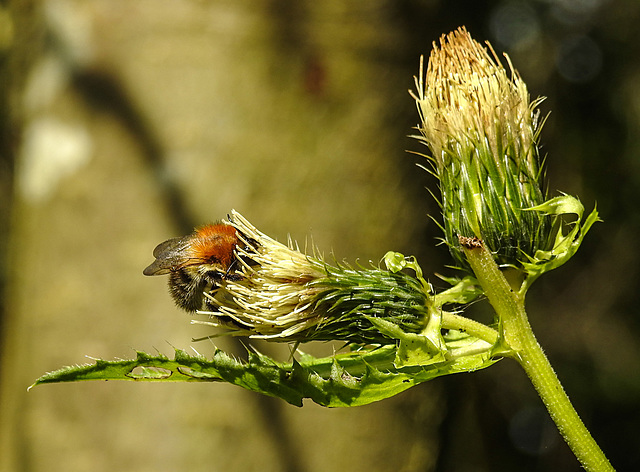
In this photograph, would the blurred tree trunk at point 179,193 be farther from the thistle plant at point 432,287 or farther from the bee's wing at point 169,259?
the thistle plant at point 432,287

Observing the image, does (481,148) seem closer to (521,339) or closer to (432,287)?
(432,287)

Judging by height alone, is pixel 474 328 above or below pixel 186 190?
below

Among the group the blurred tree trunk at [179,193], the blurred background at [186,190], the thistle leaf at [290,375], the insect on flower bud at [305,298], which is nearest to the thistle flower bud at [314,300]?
the insect on flower bud at [305,298]

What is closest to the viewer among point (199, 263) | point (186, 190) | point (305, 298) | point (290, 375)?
point (290, 375)

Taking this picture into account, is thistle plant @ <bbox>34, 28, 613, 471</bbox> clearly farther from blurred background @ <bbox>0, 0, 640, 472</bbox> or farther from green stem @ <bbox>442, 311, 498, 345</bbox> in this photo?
blurred background @ <bbox>0, 0, 640, 472</bbox>

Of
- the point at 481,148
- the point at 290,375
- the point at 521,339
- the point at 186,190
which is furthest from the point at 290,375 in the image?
the point at 186,190
